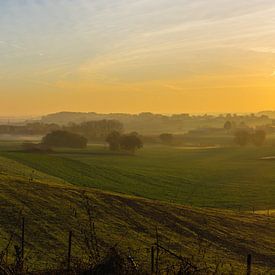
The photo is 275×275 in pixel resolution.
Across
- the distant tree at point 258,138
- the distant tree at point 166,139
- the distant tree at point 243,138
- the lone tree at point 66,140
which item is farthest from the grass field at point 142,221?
the distant tree at point 166,139

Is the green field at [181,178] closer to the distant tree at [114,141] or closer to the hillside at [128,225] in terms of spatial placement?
the distant tree at [114,141]

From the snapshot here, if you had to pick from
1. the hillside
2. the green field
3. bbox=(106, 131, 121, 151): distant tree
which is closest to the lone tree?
bbox=(106, 131, 121, 151): distant tree

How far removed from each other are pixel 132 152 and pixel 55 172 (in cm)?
5152

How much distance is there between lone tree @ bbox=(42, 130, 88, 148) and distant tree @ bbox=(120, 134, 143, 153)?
12.6 meters

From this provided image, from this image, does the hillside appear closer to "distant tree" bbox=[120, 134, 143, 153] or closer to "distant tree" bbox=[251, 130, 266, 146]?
"distant tree" bbox=[120, 134, 143, 153]

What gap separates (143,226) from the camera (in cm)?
3078

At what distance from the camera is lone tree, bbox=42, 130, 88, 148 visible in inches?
4824

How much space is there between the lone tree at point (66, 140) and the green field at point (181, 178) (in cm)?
1278

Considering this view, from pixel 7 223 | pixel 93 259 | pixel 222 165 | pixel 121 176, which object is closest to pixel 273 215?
pixel 7 223

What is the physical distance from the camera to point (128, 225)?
30406mm

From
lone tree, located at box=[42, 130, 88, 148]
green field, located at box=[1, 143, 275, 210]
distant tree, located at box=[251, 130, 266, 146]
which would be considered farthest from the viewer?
distant tree, located at box=[251, 130, 266, 146]

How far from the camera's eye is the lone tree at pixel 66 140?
123 metres

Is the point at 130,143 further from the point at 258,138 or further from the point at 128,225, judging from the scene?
the point at 128,225

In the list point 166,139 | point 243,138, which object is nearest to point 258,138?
point 243,138
